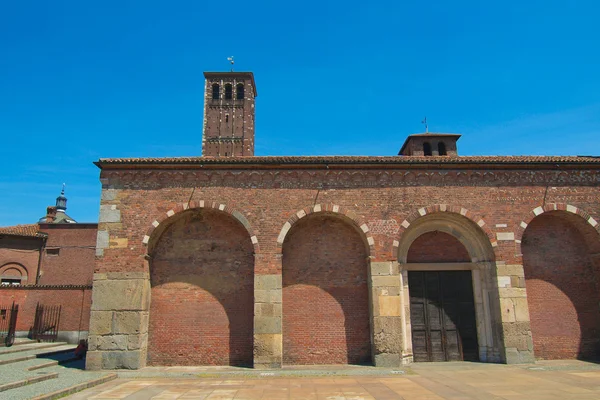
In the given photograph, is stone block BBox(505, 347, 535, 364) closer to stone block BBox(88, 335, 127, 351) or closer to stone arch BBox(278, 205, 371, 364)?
stone arch BBox(278, 205, 371, 364)

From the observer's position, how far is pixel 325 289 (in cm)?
1273

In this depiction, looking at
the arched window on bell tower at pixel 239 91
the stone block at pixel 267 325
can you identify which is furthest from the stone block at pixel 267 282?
the arched window on bell tower at pixel 239 91

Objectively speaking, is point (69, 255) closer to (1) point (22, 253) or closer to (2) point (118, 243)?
(1) point (22, 253)

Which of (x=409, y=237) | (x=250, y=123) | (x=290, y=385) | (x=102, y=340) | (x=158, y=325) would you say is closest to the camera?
(x=290, y=385)

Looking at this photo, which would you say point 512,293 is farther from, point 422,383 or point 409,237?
point 422,383

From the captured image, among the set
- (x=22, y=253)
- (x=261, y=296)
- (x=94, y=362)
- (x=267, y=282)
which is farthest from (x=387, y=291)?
(x=22, y=253)

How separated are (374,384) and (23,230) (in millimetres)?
26836

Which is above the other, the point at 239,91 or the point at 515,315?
the point at 239,91

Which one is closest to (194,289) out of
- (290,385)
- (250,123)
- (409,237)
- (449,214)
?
(290,385)

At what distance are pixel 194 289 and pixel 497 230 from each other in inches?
381

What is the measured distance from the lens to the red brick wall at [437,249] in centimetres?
1331

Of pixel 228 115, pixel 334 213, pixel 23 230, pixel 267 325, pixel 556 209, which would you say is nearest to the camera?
pixel 267 325

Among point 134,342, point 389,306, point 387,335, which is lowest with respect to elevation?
point 134,342

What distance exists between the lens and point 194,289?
1273 centimetres
